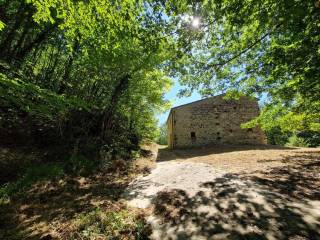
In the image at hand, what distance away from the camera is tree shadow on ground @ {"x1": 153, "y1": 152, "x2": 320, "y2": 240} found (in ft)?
9.26

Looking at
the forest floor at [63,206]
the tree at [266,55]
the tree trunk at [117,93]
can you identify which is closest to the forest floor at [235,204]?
the forest floor at [63,206]

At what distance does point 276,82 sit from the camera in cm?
592

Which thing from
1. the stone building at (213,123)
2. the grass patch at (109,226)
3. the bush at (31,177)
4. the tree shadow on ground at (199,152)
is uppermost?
the stone building at (213,123)

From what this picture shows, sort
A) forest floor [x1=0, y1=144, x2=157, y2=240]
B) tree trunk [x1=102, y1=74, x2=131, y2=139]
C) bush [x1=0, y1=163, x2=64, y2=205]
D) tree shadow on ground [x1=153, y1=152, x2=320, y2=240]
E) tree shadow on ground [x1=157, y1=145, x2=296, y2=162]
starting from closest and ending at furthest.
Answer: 1. tree shadow on ground [x1=153, y1=152, x2=320, y2=240]
2. forest floor [x1=0, y1=144, x2=157, y2=240]
3. bush [x1=0, y1=163, x2=64, y2=205]
4. tree trunk [x1=102, y1=74, x2=131, y2=139]
5. tree shadow on ground [x1=157, y1=145, x2=296, y2=162]

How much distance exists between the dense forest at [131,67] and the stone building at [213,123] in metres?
5.82

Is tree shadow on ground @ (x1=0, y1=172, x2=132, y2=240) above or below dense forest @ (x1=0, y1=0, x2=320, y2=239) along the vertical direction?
below

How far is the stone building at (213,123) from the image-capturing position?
16.2 m

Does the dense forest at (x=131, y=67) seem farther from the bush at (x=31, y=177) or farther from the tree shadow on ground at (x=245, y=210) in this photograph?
the tree shadow on ground at (x=245, y=210)

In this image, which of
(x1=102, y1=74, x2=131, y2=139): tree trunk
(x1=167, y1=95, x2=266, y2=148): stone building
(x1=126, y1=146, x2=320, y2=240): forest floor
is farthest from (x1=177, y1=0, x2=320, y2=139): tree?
(x1=167, y1=95, x2=266, y2=148): stone building

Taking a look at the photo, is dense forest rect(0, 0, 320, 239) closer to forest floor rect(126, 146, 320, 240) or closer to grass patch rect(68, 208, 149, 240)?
grass patch rect(68, 208, 149, 240)

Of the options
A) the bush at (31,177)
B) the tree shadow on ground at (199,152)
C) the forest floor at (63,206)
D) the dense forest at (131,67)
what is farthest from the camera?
the tree shadow on ground at (199,152)

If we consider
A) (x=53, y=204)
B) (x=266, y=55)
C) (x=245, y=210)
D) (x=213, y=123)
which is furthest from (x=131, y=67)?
(x=213, y=123)

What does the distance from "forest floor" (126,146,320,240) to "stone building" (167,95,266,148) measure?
33.1 ft

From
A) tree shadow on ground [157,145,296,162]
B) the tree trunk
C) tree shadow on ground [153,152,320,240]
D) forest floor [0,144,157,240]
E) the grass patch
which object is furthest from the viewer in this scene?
tree shadow on ground [157,145,296,162]
